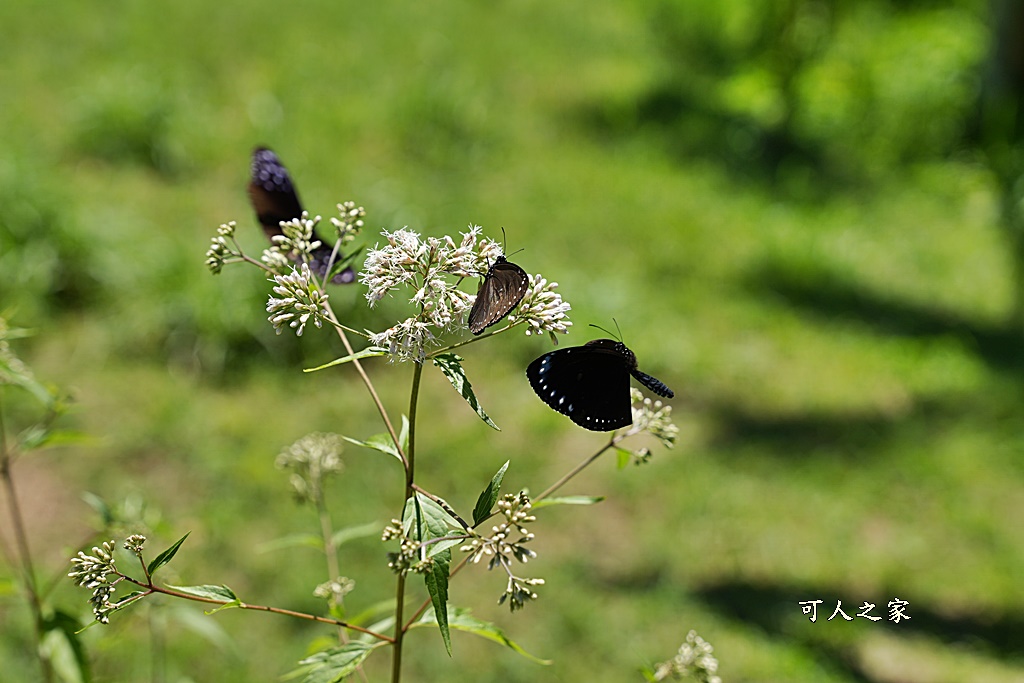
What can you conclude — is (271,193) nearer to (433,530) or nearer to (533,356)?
(433,530)

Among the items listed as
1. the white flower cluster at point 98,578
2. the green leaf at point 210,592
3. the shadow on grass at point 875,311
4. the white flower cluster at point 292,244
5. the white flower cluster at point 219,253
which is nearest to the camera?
the white flower cluster at point 98,578

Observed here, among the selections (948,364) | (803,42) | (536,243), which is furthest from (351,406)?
(803,42)

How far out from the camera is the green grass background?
3963 mm

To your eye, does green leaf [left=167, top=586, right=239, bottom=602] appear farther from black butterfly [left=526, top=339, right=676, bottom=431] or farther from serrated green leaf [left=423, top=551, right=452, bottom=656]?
black butterfly [left=526, top=339, right=676, bottom=431]

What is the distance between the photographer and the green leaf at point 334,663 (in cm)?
137

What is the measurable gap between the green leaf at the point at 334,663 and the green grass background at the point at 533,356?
787 millimetres

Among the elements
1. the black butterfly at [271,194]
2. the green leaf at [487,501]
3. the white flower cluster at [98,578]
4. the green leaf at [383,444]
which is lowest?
the white flower cluster at [98,578]

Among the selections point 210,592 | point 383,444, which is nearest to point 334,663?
point 210,592

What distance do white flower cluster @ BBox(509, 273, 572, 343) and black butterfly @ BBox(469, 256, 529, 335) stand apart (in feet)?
0.24

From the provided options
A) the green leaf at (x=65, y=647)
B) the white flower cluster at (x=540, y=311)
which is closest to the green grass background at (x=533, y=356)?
the green leaf at (x=65, y=647)

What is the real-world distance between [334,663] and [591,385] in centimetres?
50

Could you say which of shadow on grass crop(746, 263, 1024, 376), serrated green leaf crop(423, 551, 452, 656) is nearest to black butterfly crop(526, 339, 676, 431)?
serrated green leaf crop(423, 551, 452, 656)

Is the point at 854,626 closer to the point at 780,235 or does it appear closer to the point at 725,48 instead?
the point at 780,235

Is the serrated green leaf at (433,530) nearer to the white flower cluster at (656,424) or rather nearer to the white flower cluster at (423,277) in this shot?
the white flower cluster at (423,277)
